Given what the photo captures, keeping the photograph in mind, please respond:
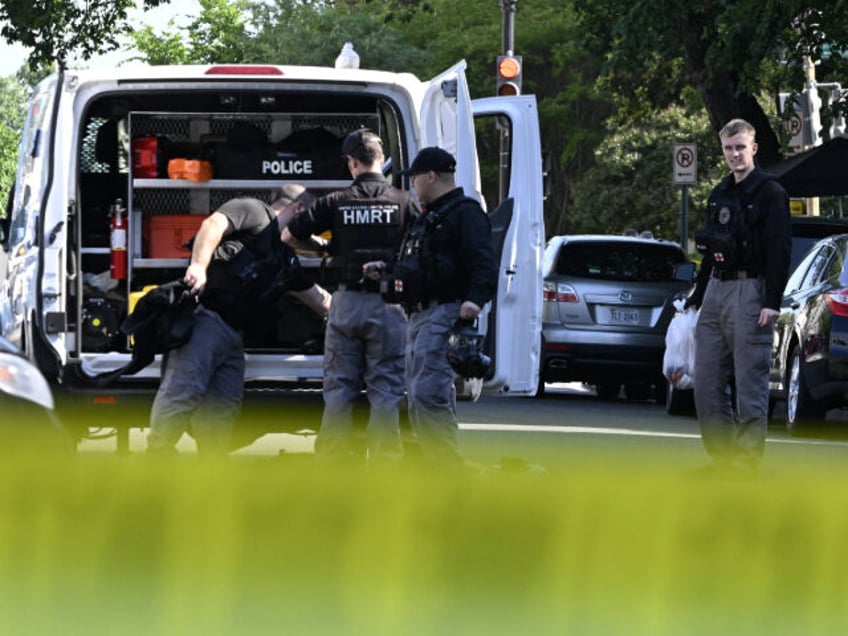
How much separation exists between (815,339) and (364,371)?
592 centimetres

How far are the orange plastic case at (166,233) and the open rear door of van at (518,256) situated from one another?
1973 millimetres

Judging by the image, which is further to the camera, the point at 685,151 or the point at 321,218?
the point at 685,151

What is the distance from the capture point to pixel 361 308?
970 centimetres

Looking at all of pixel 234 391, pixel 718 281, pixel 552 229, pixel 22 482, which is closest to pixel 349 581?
pixel 22 482

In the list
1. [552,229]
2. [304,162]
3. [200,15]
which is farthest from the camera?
[200,15]

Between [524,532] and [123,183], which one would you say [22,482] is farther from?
[123,183]

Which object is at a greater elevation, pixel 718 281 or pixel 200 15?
pixel 200 15

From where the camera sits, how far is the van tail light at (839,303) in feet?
48.1

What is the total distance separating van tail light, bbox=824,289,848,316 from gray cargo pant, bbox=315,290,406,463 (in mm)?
5682

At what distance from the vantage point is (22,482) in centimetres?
417

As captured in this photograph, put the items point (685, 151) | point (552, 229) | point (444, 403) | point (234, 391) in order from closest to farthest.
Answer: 1. point (444, 403)
2. point (234, 391)
3. point (685, 151)
4. point (552, 229)

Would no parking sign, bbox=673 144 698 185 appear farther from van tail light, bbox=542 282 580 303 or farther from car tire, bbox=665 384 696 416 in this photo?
car tire, bbox=665 384 696 416

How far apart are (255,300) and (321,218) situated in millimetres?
531

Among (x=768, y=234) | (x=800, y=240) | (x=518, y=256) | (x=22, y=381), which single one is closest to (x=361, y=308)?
(x=518, y=256)
